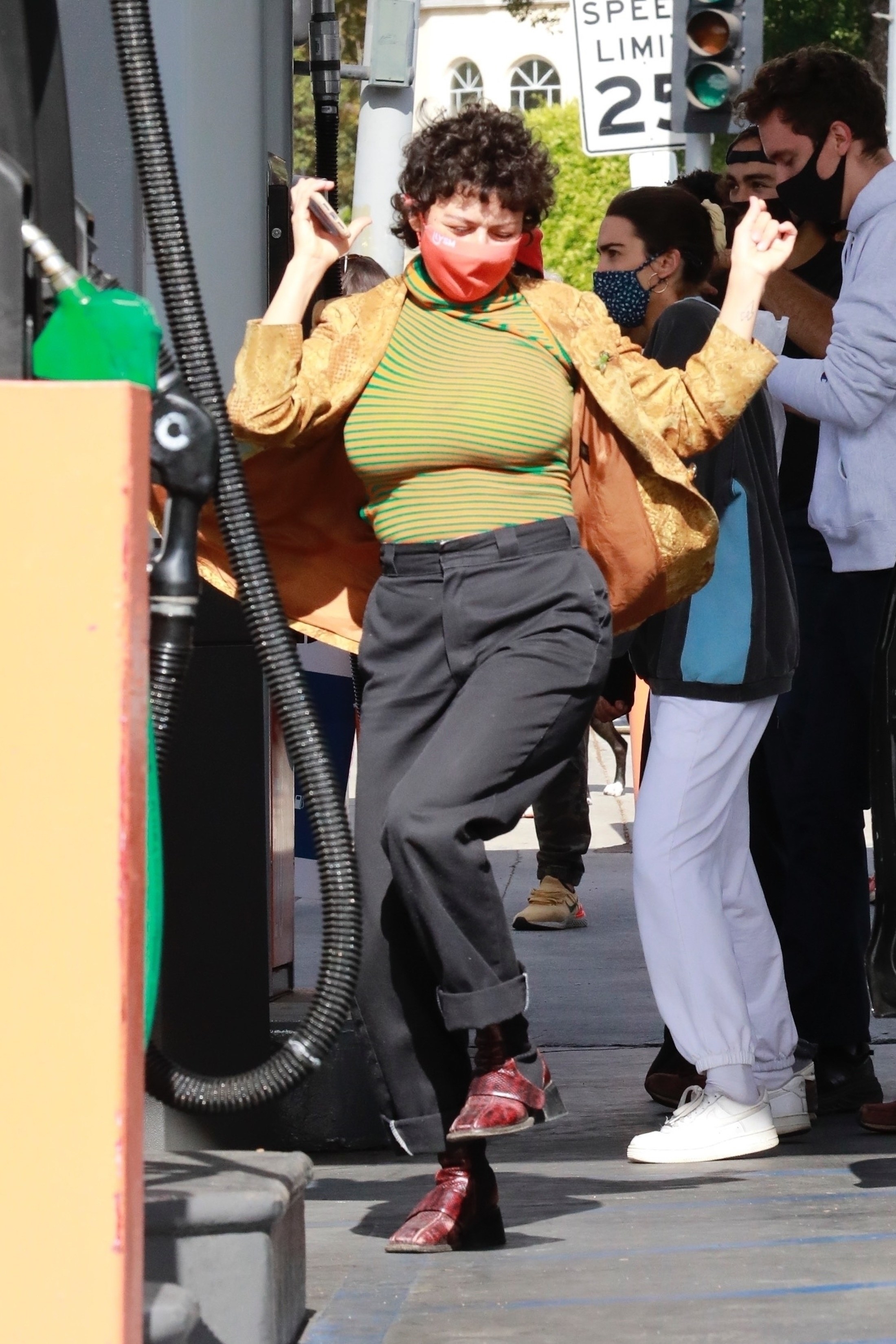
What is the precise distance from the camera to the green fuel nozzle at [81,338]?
2.34 meters

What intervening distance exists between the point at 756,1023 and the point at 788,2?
846 inches

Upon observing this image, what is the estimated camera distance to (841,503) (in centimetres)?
464

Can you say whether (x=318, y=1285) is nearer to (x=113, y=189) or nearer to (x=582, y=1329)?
(x=582, y=1329)

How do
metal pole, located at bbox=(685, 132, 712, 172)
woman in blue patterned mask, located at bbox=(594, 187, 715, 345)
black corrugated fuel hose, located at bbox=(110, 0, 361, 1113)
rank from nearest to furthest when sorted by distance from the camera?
black corrugated fuel hose, located at bbox=(110, 0, 361, 1113), woman in blue patterned mask, located at bbox=(594, 187, 715, 345), metal pole, located at bbox=(685, 132, 712, 172)

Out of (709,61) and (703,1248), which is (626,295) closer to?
(703,1248)

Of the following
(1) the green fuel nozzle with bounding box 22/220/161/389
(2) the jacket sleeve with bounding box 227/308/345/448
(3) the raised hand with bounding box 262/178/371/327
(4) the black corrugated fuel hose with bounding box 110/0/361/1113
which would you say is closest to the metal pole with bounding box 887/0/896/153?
(3) the raised hand with bounding box 262/178/371/327

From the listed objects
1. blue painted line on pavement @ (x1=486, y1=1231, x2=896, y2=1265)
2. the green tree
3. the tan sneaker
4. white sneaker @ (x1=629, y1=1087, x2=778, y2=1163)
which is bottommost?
Answer: the tan sneaker

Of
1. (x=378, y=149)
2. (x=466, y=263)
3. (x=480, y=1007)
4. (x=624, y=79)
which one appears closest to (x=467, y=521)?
(x=466, y=263)

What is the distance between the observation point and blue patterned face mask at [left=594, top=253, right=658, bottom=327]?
498 cm

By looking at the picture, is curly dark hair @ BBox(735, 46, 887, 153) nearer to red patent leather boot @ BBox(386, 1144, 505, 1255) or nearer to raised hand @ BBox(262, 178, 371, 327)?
raised hand @ BBox(262, 178, 371, 327)

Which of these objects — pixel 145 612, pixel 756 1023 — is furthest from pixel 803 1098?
pixel 145 612

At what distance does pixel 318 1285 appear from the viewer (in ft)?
11.3

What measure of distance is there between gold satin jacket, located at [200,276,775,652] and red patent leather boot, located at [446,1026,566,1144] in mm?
891

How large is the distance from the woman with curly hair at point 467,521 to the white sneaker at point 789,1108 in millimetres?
1169
